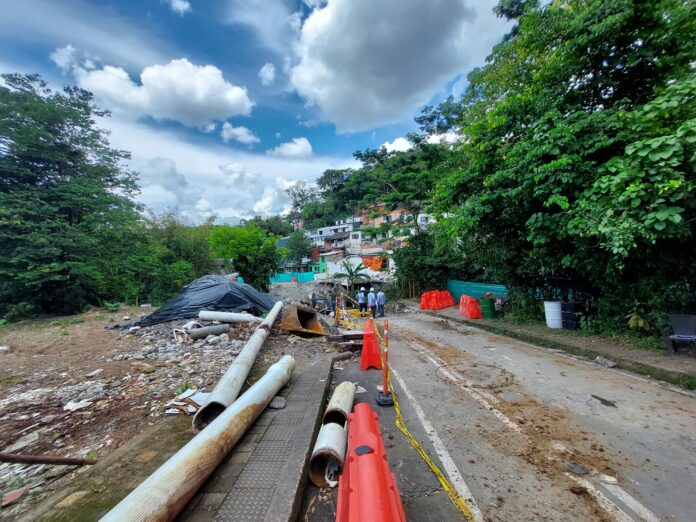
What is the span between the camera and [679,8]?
18.3 ft

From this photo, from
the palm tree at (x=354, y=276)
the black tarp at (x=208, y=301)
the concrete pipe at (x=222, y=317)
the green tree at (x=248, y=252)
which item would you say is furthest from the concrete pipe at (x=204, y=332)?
the palm tree at (x=354, y=276)

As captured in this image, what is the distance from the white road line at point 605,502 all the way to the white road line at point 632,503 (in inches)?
4.1

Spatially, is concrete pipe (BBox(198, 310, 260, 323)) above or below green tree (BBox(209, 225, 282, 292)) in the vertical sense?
below

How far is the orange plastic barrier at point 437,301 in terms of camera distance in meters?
16.0

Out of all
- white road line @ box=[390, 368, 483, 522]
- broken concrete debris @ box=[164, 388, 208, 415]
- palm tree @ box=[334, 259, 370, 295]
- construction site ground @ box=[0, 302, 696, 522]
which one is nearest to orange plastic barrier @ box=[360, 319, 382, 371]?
construction site ground @ box=[0, 302, 696, 522]

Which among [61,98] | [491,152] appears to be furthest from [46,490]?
[61,98]

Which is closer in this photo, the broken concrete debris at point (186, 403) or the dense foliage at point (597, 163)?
the broken concrete debris at point (186, 403)

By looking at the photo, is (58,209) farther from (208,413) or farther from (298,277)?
(298,277)

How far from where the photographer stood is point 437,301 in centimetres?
1600

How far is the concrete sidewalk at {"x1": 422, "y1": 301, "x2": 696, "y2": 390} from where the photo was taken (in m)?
4.78

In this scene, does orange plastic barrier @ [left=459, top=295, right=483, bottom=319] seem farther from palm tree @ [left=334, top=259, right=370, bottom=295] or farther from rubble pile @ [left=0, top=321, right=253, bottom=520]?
palm tree @ [left=334, top=259, right=370, bottom=295]

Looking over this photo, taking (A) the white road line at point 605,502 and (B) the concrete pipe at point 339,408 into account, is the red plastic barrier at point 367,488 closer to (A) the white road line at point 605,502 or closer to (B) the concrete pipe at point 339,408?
(B) the concrete pipe at point 339,408

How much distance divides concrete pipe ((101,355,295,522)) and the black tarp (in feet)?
23.9

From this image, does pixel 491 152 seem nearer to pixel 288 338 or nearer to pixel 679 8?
pixel 679 8
